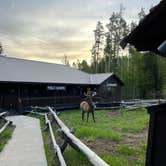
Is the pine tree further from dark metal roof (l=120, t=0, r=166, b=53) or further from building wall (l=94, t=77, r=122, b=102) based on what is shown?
dark metal roof (l=120, t=0, r=166, b=53)

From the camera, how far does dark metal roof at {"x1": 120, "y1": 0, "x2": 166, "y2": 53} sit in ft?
11.1

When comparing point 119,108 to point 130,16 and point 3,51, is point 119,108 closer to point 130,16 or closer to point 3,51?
point 130,16

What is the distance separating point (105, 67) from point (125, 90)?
9263mm

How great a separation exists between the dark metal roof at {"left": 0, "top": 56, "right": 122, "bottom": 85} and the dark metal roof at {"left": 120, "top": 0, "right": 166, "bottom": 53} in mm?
19094

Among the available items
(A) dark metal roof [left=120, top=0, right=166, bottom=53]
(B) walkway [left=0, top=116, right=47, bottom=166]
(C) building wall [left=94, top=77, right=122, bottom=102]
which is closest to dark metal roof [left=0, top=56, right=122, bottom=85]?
(C) building wall [left=94, top=77, right=122, bottom=102]

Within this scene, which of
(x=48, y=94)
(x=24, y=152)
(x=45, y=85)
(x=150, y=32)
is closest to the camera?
(x=150, y=32)

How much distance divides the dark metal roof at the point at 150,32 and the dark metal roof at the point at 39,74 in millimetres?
19094

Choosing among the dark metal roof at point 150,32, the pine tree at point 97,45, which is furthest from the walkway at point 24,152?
the pine tree at point 97,45

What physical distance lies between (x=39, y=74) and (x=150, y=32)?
2443 centimetres

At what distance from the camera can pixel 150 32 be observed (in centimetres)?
386

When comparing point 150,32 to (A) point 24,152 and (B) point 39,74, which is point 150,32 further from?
(B) point 39,74

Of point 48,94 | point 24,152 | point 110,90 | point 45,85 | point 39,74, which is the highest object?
point 39,74

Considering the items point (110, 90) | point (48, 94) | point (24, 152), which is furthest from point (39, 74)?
point (24, 152)

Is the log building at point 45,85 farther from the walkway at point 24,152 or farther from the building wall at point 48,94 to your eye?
the walkway at point 24,152
